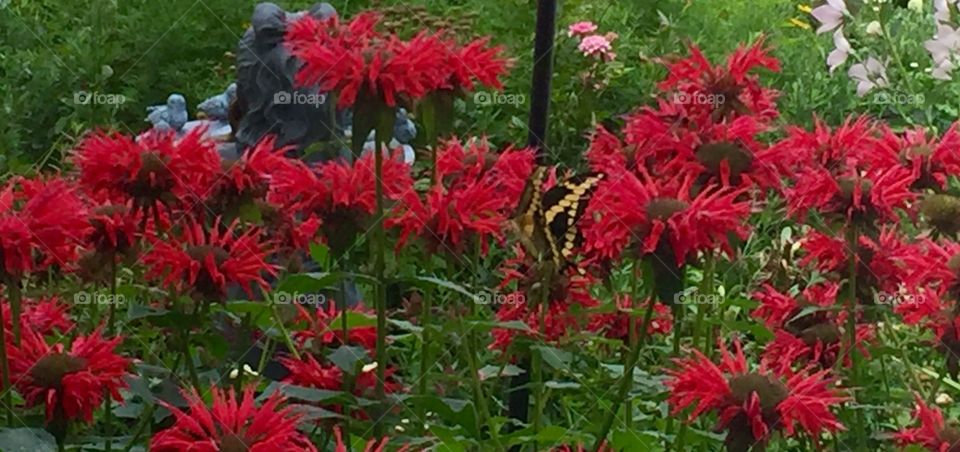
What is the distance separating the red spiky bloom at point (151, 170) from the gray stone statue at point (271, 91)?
997 mm

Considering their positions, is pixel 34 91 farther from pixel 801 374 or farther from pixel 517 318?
pixel 801 374

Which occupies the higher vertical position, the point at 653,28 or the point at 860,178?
the point at 860,178

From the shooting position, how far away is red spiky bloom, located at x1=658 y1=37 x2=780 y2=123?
3.84 feet

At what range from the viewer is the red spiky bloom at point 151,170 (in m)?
1.10

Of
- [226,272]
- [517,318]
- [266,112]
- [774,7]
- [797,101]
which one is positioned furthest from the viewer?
[774,7]

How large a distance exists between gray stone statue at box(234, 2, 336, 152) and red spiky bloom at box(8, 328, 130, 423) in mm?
1149

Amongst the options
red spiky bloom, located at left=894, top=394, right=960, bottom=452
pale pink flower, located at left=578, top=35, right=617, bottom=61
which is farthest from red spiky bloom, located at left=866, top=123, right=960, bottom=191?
pale pink flower, located at left=578, top=35, right=617, bottom=61

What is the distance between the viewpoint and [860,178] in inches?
45.6

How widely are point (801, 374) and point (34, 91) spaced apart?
2.50 meters

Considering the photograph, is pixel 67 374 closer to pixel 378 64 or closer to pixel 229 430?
pixel 229 430

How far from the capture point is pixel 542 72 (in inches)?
45.8

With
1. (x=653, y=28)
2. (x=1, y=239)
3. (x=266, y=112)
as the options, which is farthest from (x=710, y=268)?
(x=653, y=28)

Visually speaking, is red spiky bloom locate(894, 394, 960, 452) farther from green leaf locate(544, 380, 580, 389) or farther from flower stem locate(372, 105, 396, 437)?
flower stem locate(372, 105, 396, 437)

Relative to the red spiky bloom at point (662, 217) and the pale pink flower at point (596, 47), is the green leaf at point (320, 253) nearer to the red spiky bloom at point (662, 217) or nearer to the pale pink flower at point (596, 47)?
the red spiky bloom at point (662, 217)
